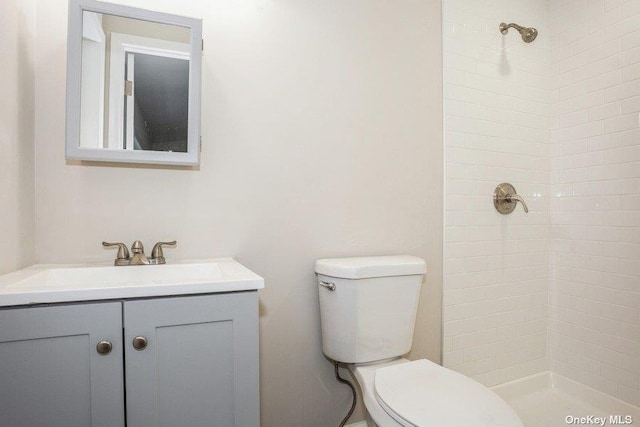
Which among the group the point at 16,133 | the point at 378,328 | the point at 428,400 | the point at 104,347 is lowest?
the point at 428,400

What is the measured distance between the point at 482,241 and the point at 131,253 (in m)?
1.64

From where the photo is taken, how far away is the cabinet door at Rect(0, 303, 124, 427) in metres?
0.83

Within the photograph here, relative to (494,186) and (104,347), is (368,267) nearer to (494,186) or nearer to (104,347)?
(104,347)

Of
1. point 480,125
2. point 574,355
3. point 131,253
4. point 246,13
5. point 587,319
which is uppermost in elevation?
point 246,13

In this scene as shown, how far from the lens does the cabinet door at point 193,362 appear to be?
0.92 m

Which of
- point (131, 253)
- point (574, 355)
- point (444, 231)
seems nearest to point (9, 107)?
point (131, 253)

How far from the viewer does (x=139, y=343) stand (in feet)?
2.99

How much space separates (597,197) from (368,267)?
→ 1358 mm

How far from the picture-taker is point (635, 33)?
5.73 ft

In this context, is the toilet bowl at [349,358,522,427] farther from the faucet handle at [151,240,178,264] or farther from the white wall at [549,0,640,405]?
the white wall at [549,0,640,405]

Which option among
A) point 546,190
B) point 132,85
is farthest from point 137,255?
point 546,190

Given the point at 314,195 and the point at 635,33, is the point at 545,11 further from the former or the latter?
the point at 314,195

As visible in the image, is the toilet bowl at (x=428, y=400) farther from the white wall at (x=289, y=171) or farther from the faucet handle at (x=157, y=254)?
the faucet handle at (x=157, y=254)

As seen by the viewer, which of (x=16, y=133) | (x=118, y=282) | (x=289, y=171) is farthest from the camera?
(x=289, y=171)
